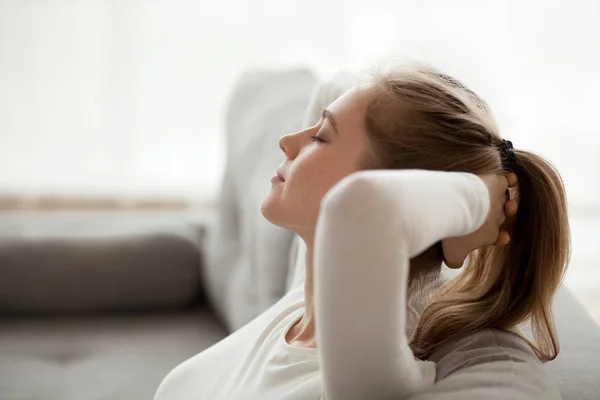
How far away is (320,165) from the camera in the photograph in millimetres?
1028

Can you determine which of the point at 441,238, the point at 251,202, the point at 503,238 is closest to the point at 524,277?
the point at 503,238

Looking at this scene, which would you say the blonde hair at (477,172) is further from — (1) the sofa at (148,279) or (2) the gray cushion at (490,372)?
(1) the sofa at (148,279)

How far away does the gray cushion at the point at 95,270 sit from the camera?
211cm

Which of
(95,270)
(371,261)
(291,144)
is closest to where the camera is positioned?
(371,261)

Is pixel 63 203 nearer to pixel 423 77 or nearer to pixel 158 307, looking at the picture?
pixel 158 307

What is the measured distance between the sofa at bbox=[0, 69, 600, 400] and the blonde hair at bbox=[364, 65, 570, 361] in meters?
0.39

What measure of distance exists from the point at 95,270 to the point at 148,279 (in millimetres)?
126

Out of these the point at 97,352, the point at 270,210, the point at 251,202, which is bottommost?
the point at 97,352

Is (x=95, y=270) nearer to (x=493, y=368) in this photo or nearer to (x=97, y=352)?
(x=97, y=352)

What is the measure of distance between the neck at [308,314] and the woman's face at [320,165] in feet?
0.14

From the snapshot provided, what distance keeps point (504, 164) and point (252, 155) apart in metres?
0.95

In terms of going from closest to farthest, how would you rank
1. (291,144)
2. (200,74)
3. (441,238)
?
(441,238), (291,144), (200,74)

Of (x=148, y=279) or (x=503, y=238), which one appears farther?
(x=148, y=279)

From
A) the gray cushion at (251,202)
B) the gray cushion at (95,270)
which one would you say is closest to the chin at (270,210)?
the gray cushion at (251,202)
